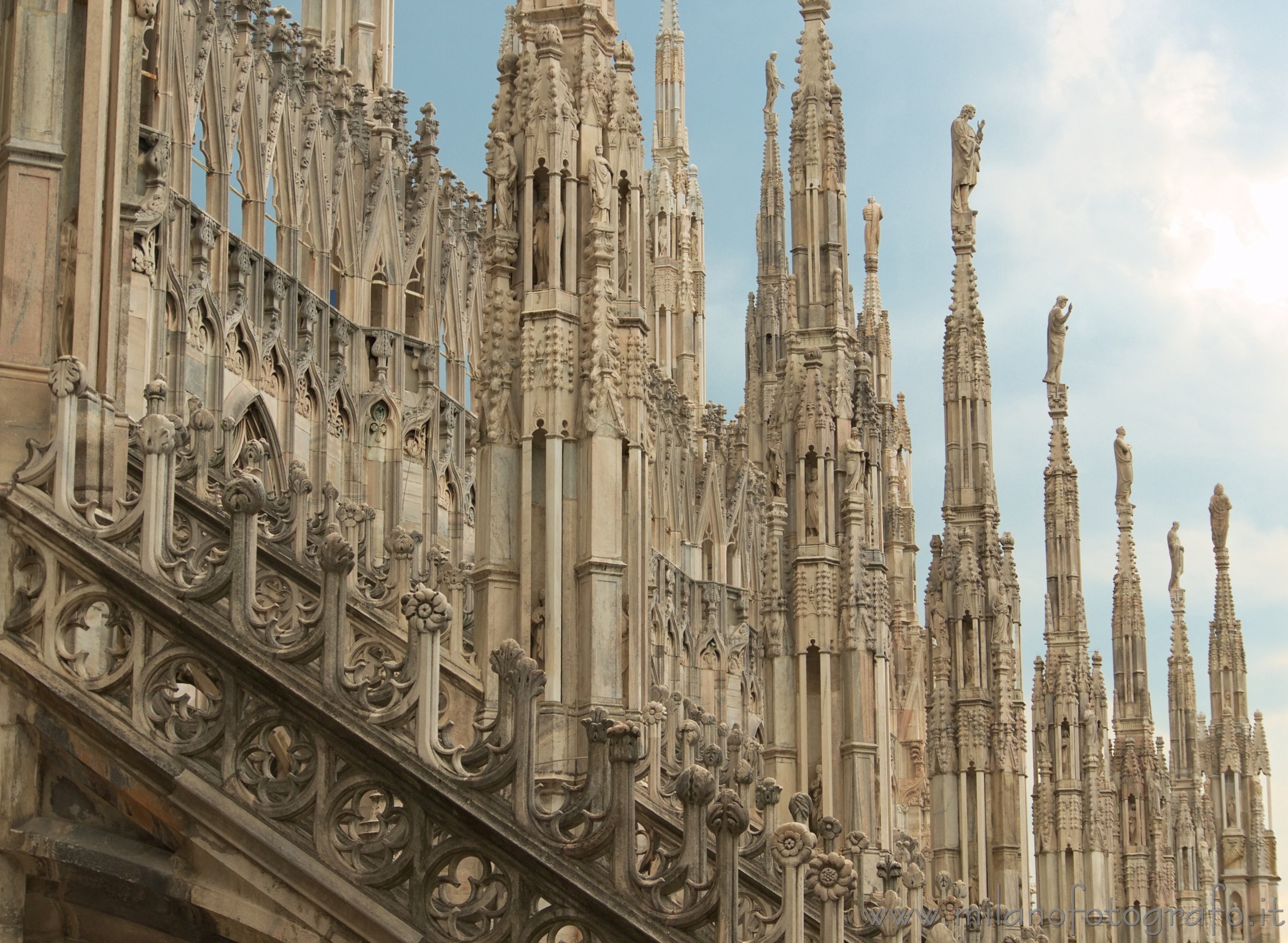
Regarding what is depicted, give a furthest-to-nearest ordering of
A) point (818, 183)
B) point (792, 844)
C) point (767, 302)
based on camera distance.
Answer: point (767, 302), point (818, 183), point (792, 844)

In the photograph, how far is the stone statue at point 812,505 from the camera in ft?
74.2

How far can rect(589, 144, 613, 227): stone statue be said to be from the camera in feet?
45.9

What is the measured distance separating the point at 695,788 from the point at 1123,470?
132ft

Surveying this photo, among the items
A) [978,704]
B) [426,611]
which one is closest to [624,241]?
[426,611]

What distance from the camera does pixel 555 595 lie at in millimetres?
13172

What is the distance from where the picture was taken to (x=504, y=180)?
46.0ft

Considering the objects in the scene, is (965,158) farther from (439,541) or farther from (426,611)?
(426,611)

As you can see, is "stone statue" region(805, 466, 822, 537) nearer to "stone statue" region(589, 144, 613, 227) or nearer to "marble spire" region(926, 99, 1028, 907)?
"marble spire" region(926, 99, 1028, 907)

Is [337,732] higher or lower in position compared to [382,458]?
lower

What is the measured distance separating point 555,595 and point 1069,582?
26414 millimetres

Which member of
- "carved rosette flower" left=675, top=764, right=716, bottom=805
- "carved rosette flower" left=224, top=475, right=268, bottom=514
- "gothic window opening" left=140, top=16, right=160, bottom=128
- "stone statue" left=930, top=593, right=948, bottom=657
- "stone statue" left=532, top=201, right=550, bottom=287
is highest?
"gothic window opening" left=140, top=16, right=160, bottom=128

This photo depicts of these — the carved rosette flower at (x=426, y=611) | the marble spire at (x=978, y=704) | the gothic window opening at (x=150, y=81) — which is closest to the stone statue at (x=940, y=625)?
the marble spire at (x=978, y=704)

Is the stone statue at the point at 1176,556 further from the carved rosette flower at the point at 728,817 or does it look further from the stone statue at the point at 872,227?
the carved rosette flower at the point at 728,817

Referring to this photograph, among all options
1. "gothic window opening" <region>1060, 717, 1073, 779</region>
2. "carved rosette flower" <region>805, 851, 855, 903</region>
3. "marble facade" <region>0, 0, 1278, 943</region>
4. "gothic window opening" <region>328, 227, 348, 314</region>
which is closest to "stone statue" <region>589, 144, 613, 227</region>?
"marble facade" <region>0, 0, 1278, 943</region>
